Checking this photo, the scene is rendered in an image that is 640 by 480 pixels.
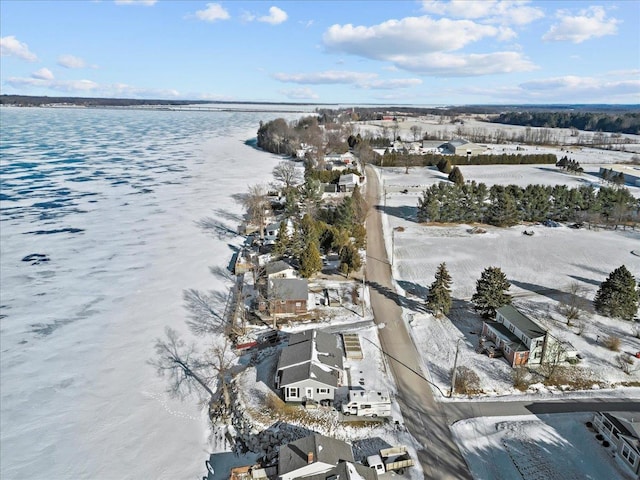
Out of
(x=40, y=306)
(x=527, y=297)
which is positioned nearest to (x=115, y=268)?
(x=40, y=306)

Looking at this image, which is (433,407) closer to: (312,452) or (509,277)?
(312,452)

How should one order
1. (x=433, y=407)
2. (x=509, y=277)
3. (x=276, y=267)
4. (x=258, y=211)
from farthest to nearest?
(x=258, y=211), (x=509, y=277), (x=276, y=267), (x=433, y=407)

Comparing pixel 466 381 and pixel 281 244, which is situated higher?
pixel 281 244

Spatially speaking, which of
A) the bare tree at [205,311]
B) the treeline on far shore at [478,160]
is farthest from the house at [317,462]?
the treeline on far shore at [478,160]

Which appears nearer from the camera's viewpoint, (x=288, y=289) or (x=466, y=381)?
(x=466, y=381)

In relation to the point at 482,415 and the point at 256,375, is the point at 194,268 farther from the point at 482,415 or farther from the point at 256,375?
the point at 482,415

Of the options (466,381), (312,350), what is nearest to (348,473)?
(312,350)

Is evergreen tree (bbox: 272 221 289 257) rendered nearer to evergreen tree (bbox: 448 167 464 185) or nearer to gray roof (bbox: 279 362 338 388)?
gray roof (bbox: 279 362 338 388)
